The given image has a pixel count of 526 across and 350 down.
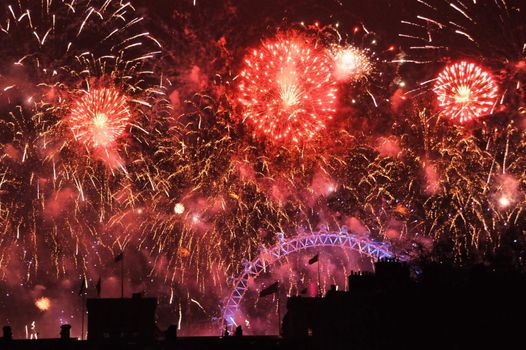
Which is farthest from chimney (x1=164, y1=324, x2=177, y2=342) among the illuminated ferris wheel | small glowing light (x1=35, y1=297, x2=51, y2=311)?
small glowing light (x1=35, y1=297, x2=51, y2=311)

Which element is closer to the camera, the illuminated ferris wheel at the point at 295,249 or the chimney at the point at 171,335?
the chimney at the point at 171,335

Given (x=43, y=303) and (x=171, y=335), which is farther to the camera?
(x=43, y=303)

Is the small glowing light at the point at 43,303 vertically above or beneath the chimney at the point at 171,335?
above

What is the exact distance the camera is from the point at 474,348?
47469 millimetres

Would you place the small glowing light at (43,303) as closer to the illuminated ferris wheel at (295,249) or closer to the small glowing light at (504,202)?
the illuminated ferris wheel at (295,249)

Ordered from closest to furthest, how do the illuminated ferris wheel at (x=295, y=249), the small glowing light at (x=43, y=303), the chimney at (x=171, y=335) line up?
the chimney at (x=171, y=335)
the illuminated ferris wheel at (x=295, y=249)
the small glowing light at (x=43, y=303)

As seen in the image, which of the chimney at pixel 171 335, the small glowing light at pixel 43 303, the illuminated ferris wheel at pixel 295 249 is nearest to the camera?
the chimney at pixel 171 335

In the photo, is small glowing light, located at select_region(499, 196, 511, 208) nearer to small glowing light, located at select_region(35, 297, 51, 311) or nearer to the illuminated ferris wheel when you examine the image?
the illuminated ferris wheel

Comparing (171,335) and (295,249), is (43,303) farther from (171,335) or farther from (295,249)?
(171,335)

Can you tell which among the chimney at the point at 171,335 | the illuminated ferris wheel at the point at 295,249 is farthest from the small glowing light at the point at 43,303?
the chimney at the point at 171,335

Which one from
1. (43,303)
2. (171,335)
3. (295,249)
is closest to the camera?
(171,335)

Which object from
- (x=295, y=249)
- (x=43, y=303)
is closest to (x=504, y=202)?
(x=295, y=249)

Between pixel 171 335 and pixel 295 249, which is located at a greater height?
pixel 295 249

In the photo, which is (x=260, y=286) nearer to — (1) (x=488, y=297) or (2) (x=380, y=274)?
(2) (x=380, y=274)
